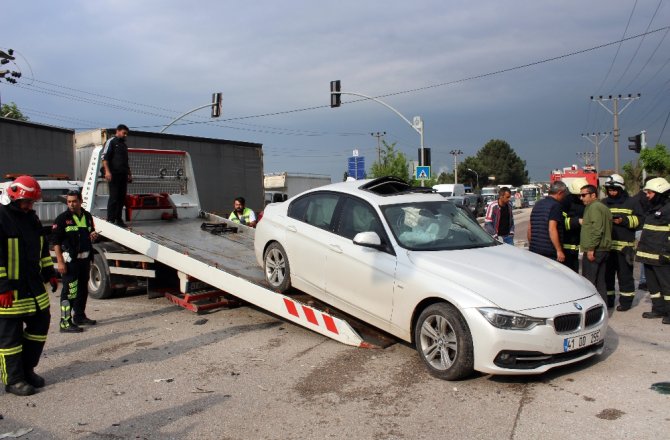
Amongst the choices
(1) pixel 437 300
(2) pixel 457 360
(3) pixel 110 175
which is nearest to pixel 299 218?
(1) pixel 437 300

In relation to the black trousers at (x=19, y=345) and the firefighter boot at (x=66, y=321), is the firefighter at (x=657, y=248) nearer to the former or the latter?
the black trousers at (x=19, y=345)

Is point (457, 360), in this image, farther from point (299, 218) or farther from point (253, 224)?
point (253, 224)

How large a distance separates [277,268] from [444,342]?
2747 millimetres

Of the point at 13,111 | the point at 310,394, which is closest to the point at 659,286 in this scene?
the point at 310,394

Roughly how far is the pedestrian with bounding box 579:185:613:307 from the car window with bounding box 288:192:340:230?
138 inches

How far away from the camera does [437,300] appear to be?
17.0 feet

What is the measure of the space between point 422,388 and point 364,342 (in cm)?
120

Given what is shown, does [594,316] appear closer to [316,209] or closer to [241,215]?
[316,209]

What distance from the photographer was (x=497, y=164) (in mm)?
116188

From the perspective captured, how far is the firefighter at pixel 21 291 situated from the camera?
5000mm

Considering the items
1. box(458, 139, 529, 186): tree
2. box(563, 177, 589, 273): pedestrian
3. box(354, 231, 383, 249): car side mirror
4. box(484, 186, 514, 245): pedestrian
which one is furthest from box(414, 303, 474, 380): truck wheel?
box(458, 139, 529, 186): tree

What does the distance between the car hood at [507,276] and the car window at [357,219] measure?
0.62 meters

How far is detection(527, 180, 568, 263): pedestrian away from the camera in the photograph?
7.43 m

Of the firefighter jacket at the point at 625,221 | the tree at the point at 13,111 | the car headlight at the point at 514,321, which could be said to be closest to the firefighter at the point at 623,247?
the firefighter jacket at the point at 625,221
